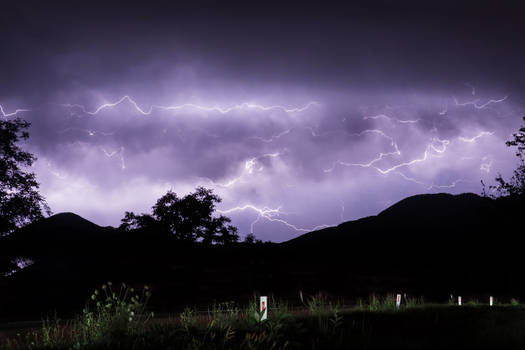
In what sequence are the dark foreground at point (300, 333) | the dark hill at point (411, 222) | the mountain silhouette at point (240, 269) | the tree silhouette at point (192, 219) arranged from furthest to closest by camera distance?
1. the dark hill at point (411, 222)
2. the tree silhouette at point (192, 219)
3. the mountain silhouette at point (240, 269)
4. the dark foreground at point (300, 333)

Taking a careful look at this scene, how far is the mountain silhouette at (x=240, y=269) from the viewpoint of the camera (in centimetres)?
2856

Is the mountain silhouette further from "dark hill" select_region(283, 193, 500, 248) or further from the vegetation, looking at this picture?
"dark hill" select_region(283, 193, 500, 248)

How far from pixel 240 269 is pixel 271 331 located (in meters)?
27.5

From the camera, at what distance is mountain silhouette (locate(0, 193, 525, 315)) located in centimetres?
2856

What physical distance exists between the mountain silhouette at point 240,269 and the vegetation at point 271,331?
16100 mm

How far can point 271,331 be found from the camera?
6.30m

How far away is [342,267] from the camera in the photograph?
36125 millimetres

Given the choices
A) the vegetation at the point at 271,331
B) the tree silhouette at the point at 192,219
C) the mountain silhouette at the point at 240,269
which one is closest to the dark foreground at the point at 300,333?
the vegetation at the point at 271,331

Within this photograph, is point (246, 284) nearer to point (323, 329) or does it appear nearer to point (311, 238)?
point (323, 329)

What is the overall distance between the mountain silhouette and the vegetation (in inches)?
634

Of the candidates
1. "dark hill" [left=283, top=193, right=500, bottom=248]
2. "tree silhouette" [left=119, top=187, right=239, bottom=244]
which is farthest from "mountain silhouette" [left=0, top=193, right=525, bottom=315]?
"dark hill" [left=283, top=193, right=500, bottom=248]

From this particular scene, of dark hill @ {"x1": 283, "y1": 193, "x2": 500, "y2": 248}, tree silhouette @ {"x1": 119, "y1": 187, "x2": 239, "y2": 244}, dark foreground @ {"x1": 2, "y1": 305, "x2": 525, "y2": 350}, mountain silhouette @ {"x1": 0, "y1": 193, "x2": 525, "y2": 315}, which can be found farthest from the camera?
dark hill @ {"x1": 283, "y1": 193, "x2": 500, "y2": 248}

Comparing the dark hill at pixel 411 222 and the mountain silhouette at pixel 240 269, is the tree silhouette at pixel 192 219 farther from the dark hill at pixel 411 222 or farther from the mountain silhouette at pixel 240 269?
the dark hill at pixel 411 222

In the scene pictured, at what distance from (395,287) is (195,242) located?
20842 mm
